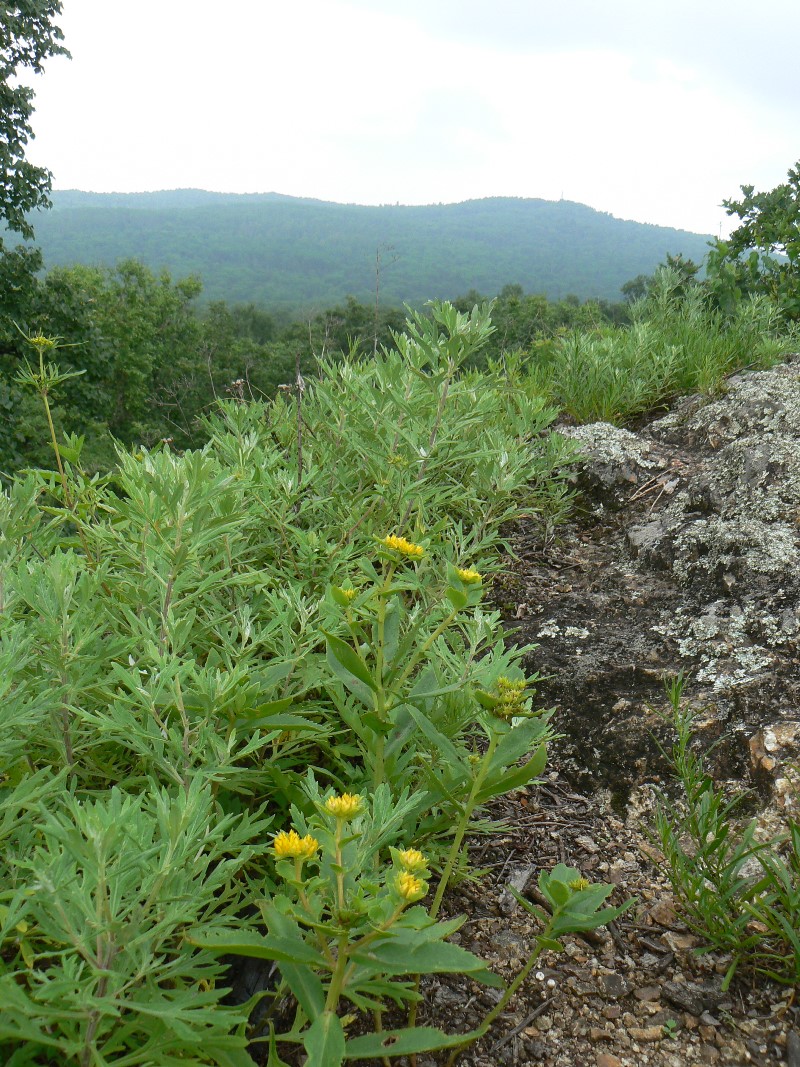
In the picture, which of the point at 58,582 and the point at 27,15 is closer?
the point at 58,582

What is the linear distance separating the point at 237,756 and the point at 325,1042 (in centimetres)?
49

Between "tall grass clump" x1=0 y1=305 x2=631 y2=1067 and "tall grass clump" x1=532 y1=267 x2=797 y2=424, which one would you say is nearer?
"tall grass clump" x1=0 y1=305 x2=631 y2=1067

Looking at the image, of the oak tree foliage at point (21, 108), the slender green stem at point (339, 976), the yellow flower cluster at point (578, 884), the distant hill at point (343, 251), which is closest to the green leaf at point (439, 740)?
the yellow flower cluster at point (578, 884)

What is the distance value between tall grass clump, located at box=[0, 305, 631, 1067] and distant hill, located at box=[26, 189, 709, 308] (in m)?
124

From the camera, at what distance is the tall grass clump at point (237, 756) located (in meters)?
1.02

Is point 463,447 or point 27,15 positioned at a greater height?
point 27,15

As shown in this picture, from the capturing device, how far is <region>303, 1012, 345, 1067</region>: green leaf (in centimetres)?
97

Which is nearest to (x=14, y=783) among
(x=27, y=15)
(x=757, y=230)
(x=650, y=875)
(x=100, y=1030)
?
(x=100, y=1030)

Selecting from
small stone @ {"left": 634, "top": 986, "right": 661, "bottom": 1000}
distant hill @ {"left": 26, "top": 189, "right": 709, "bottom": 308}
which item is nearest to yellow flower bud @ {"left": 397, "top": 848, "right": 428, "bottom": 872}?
small stone @ {"left": 634, "top": 986, "right": 661, "bottom": 1000}

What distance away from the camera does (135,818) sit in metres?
1.14

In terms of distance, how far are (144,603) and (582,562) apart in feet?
6.42

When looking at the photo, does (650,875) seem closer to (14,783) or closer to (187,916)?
(187,916)

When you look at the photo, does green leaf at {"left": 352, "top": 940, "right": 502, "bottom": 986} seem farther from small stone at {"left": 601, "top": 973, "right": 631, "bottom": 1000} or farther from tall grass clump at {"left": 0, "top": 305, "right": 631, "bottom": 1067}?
small stone at {"left": 601, "top": 973, "right": 631, "bottom": 1000}

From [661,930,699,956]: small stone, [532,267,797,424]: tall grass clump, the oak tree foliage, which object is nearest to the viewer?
[661,930,699,956]: small stone
